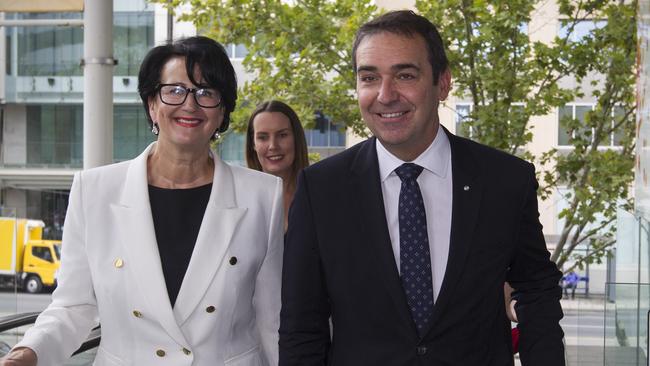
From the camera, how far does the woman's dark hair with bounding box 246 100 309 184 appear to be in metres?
5.05

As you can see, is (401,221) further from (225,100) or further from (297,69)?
(297,69)

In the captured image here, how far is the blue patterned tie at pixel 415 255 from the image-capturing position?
8.90ft

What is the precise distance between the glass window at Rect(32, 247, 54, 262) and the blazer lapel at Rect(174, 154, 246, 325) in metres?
21.1

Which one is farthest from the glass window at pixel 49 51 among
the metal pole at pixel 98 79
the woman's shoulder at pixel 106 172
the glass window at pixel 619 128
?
the woman's shoulder at pixel 106 172

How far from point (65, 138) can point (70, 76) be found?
1.50 m

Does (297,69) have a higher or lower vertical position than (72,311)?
higher

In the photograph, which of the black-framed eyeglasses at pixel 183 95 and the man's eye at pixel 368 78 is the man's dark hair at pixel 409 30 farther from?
the black-framed eyeglasses at pixel 183 95

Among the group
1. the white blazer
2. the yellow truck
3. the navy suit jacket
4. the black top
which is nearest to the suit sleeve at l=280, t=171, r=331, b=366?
the navy suit jacket

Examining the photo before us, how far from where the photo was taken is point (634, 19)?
842cm

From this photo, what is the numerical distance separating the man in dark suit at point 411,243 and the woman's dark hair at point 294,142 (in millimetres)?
2155

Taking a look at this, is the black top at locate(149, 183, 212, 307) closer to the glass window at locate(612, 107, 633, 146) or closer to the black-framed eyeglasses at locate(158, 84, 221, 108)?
the black-framed eyeglasses at locate(158, 84, 221, 108)

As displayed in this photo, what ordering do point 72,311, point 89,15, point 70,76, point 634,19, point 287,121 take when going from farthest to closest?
point 70,76, point 634,19, point 89,15, point 287,121, point 72,311

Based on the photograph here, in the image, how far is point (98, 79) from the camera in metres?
5.91

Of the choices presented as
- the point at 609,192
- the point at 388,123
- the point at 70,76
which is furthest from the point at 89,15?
the point at 70,76
